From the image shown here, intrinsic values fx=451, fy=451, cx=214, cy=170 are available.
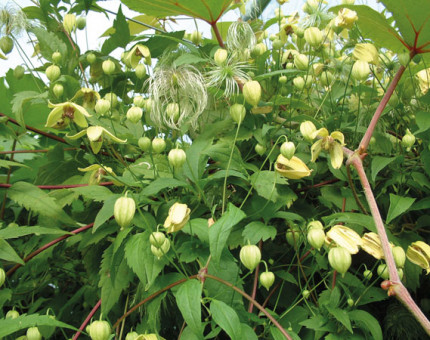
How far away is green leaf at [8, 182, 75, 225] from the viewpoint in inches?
29.1

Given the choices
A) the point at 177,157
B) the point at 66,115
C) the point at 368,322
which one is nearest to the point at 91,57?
the point at 66,115

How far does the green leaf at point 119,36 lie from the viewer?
0.94 metres

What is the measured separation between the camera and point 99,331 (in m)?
0.61

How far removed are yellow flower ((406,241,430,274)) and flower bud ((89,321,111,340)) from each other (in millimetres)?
439

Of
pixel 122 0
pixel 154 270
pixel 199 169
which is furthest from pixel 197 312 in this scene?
pixel 122 0

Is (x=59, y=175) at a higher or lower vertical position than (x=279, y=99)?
lower

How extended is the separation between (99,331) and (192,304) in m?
0.16

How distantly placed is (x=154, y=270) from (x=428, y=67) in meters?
0.63

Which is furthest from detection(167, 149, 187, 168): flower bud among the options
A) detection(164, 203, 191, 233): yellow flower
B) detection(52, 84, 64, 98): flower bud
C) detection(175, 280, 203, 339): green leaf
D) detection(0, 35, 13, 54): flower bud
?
detection(0, 35, 13, 54): flower bud

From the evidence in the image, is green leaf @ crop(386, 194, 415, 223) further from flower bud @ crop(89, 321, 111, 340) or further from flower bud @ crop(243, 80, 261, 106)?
flower bud @ crop(89, 321, 111, 340)

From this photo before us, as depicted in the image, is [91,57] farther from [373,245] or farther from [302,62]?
[373,245]

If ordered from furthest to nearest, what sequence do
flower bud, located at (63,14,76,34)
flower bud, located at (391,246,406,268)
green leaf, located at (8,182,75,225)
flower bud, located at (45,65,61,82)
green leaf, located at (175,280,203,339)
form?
flower bud, located at (63,14,76,34), flower bud, located at (45,65,61,82), green leaf, located at (8,182,75,225), flower bud, located at (391,246,406,268), green leaf, located at (175,280,203,339)

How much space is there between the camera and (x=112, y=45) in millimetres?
973

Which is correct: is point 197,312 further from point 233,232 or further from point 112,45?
point 112,45
